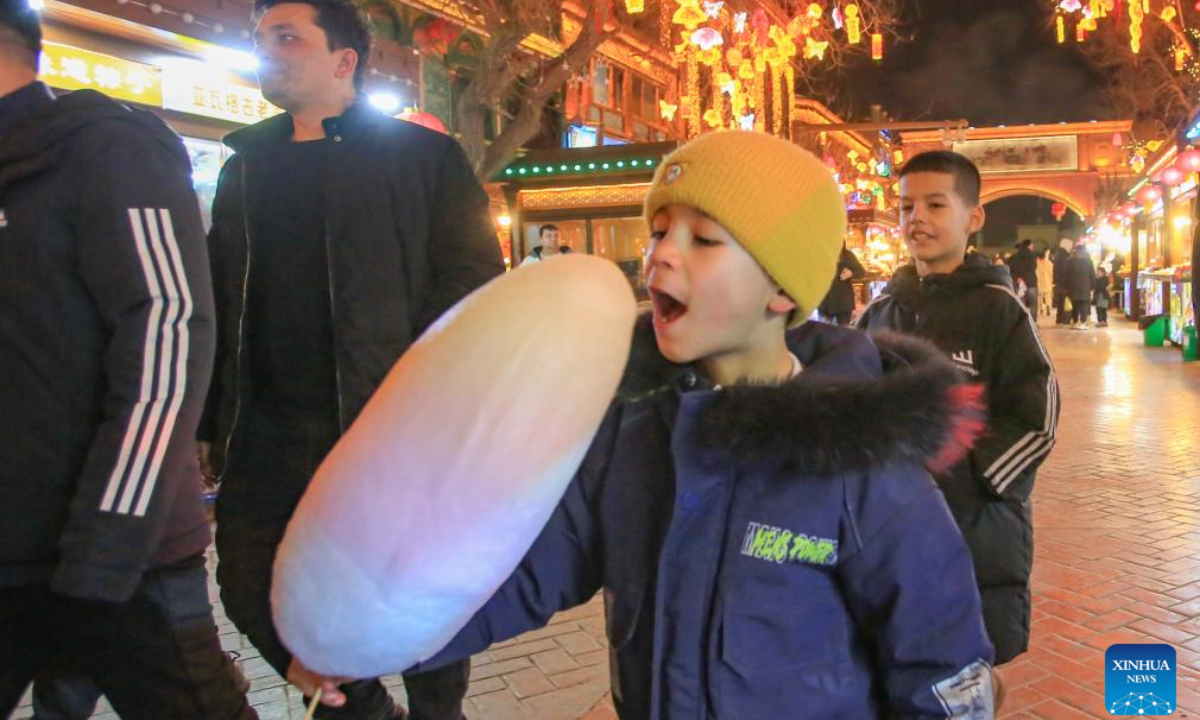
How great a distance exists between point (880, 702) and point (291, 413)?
1.60 meters

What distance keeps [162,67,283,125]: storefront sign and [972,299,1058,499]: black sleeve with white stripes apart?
719cm

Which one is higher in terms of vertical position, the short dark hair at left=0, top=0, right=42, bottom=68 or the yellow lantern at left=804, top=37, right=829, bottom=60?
the yellow lantern at left=804, top=37, right=829, bottom=60

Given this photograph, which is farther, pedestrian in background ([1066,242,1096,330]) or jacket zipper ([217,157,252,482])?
pedestrian in background ([1066,242,1096,330])

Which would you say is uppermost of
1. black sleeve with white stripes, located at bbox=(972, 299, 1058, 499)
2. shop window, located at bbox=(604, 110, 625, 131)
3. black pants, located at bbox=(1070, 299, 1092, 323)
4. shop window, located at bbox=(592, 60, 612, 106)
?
shop window, located at bbox=(592, 60, 612, 106)

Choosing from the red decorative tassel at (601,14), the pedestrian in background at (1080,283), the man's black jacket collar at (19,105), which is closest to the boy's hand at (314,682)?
the man's black jacket collar at (19,105)

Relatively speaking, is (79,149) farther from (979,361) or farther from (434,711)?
(979,361)

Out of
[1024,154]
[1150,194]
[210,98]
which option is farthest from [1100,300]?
[1024,154]

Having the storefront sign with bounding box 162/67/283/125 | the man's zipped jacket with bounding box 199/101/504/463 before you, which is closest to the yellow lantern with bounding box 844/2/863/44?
the storefront sign with bounding box 162/67/283/125

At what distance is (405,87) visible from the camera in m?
13.4

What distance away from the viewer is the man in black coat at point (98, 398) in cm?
187

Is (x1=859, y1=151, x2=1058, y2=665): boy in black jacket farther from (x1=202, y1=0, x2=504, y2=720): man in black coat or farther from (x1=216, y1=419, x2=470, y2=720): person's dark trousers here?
(x1=216, y1=419, x2=470, y2=720): person's dark trousers

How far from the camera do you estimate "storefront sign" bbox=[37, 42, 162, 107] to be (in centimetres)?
747

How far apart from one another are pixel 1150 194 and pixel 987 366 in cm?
2344

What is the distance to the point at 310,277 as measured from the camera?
8.07 feet
